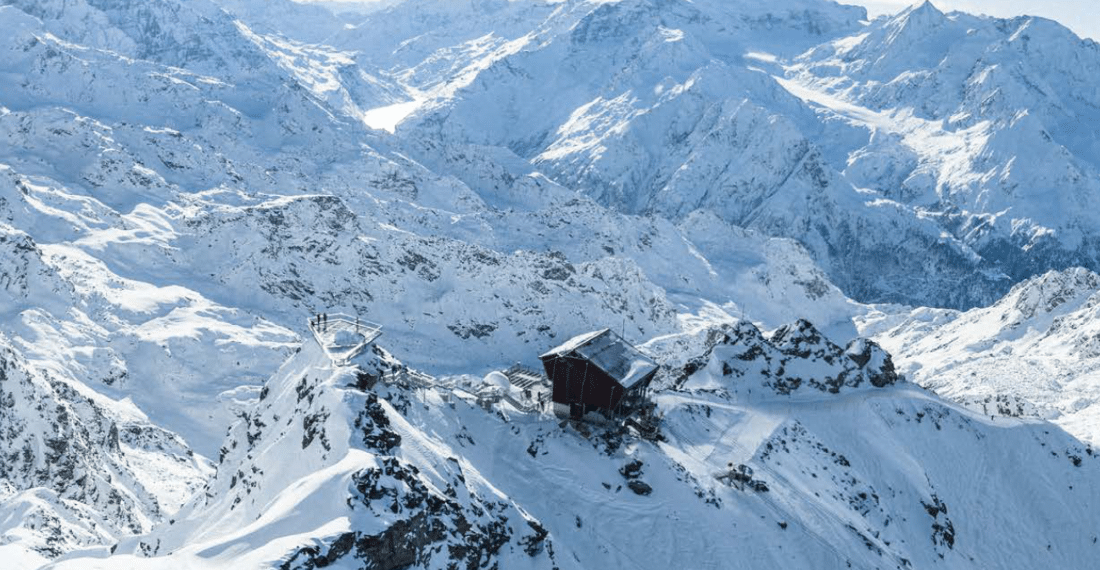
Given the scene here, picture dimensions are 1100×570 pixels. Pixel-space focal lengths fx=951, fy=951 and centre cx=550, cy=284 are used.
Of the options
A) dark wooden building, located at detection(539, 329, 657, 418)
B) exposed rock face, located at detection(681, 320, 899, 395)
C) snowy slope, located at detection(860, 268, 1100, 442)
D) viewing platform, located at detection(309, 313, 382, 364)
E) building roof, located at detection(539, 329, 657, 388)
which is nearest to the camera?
viewing platform, located at detection(309, 313, 382, 364)

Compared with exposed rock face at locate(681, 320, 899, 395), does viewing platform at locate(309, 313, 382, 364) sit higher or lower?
higher

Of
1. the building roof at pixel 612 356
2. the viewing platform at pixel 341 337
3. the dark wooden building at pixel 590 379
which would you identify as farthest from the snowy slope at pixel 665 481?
the building roof at pixel 612 356

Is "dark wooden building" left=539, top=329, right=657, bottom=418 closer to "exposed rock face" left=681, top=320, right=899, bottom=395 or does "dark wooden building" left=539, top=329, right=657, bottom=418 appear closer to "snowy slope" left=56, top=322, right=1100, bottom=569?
"snowy slope" left=56, top=322, right=1100, bottom=569

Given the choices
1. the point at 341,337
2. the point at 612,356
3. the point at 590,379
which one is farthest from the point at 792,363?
the point at 341,337

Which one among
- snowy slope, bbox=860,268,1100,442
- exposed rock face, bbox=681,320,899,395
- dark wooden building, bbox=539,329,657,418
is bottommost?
snowy slope, bbox=860,268,1100,442

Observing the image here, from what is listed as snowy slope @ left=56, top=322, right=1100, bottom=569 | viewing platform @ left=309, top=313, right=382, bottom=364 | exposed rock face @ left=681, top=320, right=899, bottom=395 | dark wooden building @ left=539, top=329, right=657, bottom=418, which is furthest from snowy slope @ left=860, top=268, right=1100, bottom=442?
viewing platform @ left=309, top=313, right=382, bottom=364

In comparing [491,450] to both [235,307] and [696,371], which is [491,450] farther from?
[235,307]

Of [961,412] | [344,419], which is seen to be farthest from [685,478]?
[961,412]

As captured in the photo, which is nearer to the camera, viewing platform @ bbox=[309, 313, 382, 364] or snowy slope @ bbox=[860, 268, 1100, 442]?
viewing platform @ bbox=[309, 313, 382, 364]
